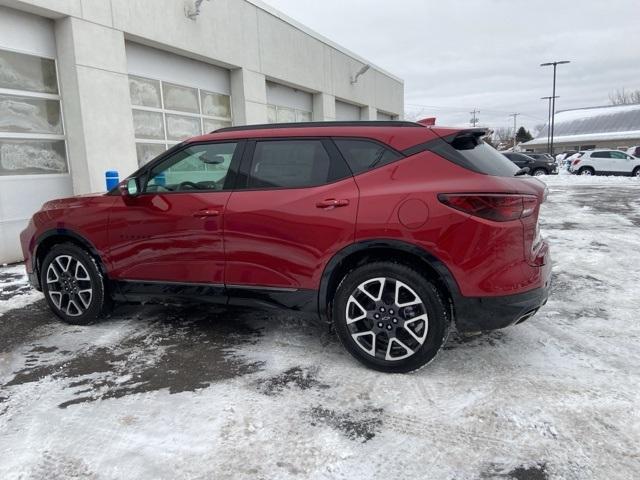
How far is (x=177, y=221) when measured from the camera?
151 inches

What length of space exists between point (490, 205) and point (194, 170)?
2.35 metres

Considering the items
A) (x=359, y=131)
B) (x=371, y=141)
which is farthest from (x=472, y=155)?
(x=359, y=131)

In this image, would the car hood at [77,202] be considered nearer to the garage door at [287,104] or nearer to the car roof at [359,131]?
the car roof at [359,131]

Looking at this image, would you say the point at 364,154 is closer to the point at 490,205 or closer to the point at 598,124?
the point at 490,205

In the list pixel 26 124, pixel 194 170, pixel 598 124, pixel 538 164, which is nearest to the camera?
pixel 194 170

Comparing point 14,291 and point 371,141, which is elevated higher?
point 371,141

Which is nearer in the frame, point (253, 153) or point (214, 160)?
point (253, 153)

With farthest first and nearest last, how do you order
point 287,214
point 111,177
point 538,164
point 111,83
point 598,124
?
point 598,124, point 538,164, point 111,83, point 111,177, point 287,214

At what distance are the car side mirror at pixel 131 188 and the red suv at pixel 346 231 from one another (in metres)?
0.01

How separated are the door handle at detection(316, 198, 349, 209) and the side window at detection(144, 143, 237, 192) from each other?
2.98ft

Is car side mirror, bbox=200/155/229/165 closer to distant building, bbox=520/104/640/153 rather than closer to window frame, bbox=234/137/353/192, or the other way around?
window frame, bbox=234/137/353/192

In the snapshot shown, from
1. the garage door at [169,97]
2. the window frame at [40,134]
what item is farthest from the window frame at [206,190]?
the garage door at [169,97]

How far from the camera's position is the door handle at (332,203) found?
3.28m

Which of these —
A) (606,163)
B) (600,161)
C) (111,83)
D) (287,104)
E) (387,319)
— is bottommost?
(387,319)
